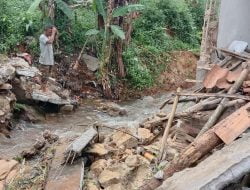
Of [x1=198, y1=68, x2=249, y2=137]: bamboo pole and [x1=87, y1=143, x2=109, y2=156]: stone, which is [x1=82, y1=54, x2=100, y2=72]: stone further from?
[x1=198, y1=68, x2=249, y2=137]: bamboo pole

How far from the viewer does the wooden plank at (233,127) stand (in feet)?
12.3

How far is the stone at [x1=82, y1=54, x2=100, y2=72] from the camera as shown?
12047 millimetres

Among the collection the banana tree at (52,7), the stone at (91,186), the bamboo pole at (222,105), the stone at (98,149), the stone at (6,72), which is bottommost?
the stone at (6,72)

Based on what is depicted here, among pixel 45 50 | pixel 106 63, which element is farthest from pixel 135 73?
pixel 45 50

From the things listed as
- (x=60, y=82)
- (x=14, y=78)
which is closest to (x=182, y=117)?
(x=14, y=78)

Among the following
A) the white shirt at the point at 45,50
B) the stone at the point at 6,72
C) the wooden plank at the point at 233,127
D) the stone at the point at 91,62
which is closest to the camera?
the wooden plank at the point at 233,127

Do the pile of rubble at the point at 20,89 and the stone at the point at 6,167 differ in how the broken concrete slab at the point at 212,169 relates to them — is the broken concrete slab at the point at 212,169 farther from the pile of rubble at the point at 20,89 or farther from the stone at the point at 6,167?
the pile of rubble at the point at 20,89

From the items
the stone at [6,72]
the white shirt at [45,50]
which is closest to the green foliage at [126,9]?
the white shirt at [45,50]

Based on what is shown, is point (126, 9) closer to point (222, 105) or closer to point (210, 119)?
point (222, 105)

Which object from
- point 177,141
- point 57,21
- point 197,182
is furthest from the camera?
point 57,21

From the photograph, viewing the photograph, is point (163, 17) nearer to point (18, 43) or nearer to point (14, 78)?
point (18, 43)

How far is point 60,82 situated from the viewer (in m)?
11.2

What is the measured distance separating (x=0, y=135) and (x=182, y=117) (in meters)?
4.43

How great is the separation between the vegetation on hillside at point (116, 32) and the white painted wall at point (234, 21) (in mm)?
4042
